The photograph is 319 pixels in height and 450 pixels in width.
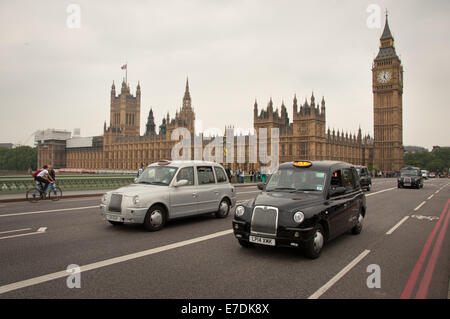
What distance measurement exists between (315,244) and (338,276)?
0.95 m

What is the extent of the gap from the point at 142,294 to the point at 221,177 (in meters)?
6.74

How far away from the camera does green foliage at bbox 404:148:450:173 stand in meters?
118

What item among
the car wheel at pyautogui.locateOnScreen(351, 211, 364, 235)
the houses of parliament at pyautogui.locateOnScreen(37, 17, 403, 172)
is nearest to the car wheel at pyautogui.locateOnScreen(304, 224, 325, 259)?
the car wheel at pyautogui.locateOnScreen(351, 211, 364, 235)

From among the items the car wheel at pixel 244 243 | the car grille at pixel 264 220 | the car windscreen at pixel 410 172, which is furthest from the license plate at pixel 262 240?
the car windscreen at pixel 410 172

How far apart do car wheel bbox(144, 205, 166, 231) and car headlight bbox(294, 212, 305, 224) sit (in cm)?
402

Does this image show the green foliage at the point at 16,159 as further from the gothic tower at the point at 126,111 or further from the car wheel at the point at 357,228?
the car wheel at the point at 357,228

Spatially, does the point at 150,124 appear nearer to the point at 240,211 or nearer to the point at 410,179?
the point at 410,179

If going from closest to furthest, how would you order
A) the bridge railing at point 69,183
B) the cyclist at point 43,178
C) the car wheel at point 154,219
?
the car wheel at point 154,219, the cyclist at point 43,178, the bridge railing at point 69,183

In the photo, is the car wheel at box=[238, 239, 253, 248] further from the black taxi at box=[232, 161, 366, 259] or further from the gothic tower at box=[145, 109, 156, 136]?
the gothic tower at box=[145, 109, 156, 136]

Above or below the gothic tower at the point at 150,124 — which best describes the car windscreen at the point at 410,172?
below

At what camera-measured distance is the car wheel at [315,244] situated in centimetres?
581

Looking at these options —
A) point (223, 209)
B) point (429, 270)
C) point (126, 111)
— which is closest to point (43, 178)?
point (223, 209)

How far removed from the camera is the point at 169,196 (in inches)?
342
